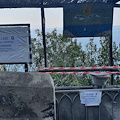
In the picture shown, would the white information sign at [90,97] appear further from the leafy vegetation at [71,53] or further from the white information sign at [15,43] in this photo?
the leafy vegetation at [71,53]

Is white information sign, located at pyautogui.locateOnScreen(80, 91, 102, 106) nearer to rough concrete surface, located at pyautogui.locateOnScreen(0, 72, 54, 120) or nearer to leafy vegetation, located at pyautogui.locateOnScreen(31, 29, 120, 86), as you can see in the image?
rough concrete surface, located at pyautogui.locateOnScreen(0, 72, 54, 120)

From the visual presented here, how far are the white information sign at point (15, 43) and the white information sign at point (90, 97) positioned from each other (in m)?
3.10

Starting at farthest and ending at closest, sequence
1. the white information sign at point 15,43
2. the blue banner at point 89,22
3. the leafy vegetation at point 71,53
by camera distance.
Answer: the leafy vegetation at point 71,53, the blue banner at point 89,22, the white information sign at point 15,43

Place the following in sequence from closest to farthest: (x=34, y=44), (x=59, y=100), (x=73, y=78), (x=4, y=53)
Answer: (x=59, y=100), (x=4, y=53), (x=73, y=78), (x=34, y=44)

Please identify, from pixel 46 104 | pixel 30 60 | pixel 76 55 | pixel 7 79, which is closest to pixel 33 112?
pixel 46 104

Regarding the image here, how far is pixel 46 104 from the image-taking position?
261cm

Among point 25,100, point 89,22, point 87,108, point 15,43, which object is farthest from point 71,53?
point 25,100

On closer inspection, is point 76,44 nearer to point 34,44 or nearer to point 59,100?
point 34,44

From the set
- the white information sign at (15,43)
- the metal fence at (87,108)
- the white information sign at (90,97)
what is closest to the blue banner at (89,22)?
the white information sign at (15,43)

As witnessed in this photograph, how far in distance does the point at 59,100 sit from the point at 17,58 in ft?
10.1

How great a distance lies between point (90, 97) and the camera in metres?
3.98

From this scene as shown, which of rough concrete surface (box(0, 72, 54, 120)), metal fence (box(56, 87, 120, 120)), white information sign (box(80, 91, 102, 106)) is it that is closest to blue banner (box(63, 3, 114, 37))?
metal fence (box(56, 87, 120, 120))

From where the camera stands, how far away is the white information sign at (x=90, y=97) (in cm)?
396

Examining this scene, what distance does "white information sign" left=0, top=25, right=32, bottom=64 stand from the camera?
657cm
